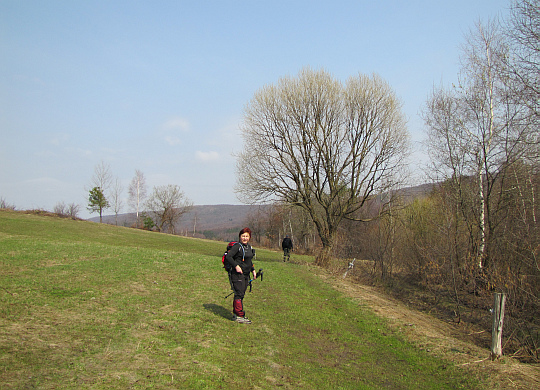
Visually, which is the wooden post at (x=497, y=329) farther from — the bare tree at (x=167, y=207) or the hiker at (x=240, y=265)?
the bare tree at (x=167, y=207)

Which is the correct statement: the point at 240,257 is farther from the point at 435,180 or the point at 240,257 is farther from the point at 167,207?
the point at 167,207

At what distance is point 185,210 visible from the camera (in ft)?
265

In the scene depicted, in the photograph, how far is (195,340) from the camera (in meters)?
6.88

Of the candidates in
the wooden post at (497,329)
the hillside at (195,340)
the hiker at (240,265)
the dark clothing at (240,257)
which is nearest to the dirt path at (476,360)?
the hillside at (195,340)

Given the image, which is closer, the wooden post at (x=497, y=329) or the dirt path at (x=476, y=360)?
the dirt path at (x=476, y=360)

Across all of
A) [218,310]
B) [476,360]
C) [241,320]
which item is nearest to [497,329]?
[476,360]

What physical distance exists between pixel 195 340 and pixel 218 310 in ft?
8.08

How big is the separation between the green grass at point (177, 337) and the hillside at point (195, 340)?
2cm

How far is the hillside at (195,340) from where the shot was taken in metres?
5.21

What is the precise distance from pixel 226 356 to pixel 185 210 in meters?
76.7

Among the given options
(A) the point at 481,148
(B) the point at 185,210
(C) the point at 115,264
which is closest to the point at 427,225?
(A) the point at 481,148

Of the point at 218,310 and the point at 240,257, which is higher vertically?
the point at 240,257

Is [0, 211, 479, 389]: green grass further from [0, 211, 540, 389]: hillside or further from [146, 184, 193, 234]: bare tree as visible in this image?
[146, 184, 193, 234]: bare tree

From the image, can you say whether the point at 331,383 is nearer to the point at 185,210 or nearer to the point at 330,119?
the point at 330,119
